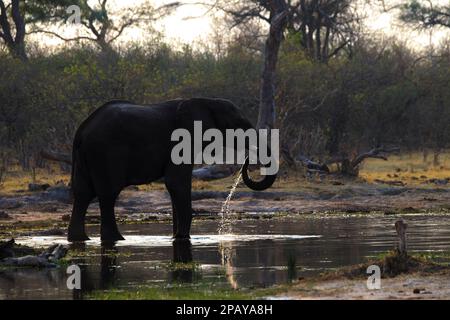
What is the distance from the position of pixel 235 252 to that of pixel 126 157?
3.92m

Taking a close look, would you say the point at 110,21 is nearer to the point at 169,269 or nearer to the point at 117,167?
the point at 117,167

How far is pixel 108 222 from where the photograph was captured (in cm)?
2041

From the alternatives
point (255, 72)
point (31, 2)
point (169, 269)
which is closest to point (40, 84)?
point (255, 72)

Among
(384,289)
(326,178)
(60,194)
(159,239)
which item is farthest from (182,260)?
(326,178)

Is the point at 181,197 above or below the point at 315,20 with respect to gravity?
below

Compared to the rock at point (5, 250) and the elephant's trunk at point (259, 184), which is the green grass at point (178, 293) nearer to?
the rock at point (5, 250)

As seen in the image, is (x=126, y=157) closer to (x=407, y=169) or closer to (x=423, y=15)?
(x=407, y=169)

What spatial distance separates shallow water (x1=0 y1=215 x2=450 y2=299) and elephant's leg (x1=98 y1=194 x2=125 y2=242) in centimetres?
20

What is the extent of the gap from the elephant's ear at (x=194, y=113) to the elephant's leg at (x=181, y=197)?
851 mm

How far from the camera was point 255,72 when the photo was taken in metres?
47.7

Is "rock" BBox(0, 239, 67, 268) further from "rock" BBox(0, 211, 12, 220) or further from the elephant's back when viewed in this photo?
"rock" BBox(0, 211, 12, 220)

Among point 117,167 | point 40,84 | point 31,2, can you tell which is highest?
point 31,2

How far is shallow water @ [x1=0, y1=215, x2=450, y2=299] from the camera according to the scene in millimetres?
14312
